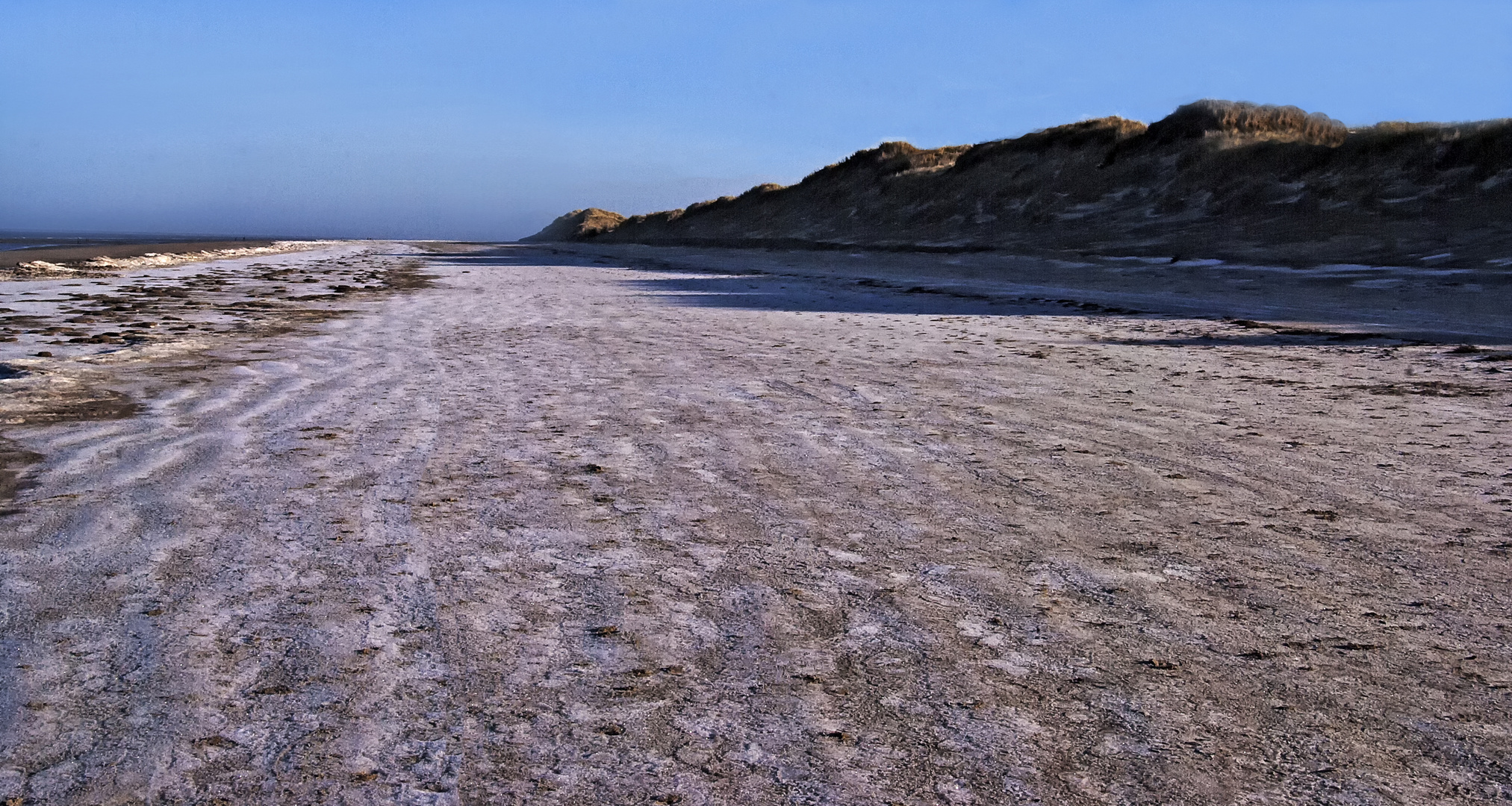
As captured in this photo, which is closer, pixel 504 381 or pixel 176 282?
pixel 504 381

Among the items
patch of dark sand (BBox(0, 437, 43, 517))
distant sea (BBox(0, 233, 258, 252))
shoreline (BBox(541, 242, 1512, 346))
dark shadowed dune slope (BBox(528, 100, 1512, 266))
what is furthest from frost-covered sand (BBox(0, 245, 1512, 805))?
distant sea (BBox(0, 233, 258, 252))

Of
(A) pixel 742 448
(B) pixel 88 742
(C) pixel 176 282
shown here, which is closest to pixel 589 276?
(C) pixel 176 282

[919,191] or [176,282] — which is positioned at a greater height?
[919,191]

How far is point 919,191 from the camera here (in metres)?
43.9

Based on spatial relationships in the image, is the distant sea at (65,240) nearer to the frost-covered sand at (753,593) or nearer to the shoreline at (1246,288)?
the shoreline at (1246,288)

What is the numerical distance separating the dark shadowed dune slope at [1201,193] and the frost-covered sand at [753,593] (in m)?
15.2

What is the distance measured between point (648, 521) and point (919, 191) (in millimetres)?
42063

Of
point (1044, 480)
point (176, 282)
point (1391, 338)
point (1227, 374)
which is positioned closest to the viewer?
point (1044, 480)

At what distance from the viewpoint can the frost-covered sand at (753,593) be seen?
6.15 feet

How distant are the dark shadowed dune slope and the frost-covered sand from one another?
15.2m

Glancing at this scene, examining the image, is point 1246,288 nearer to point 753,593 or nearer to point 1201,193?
point 753,593

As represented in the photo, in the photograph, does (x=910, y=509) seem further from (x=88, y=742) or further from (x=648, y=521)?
(x=88, y=742)

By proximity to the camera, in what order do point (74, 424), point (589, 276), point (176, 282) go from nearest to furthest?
point (74, 424), point (176, 282), point (589, 276)

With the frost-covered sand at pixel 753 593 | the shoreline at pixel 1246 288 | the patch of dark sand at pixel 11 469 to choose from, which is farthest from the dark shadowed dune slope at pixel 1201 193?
the patch of dark sand at pixel 11 469
